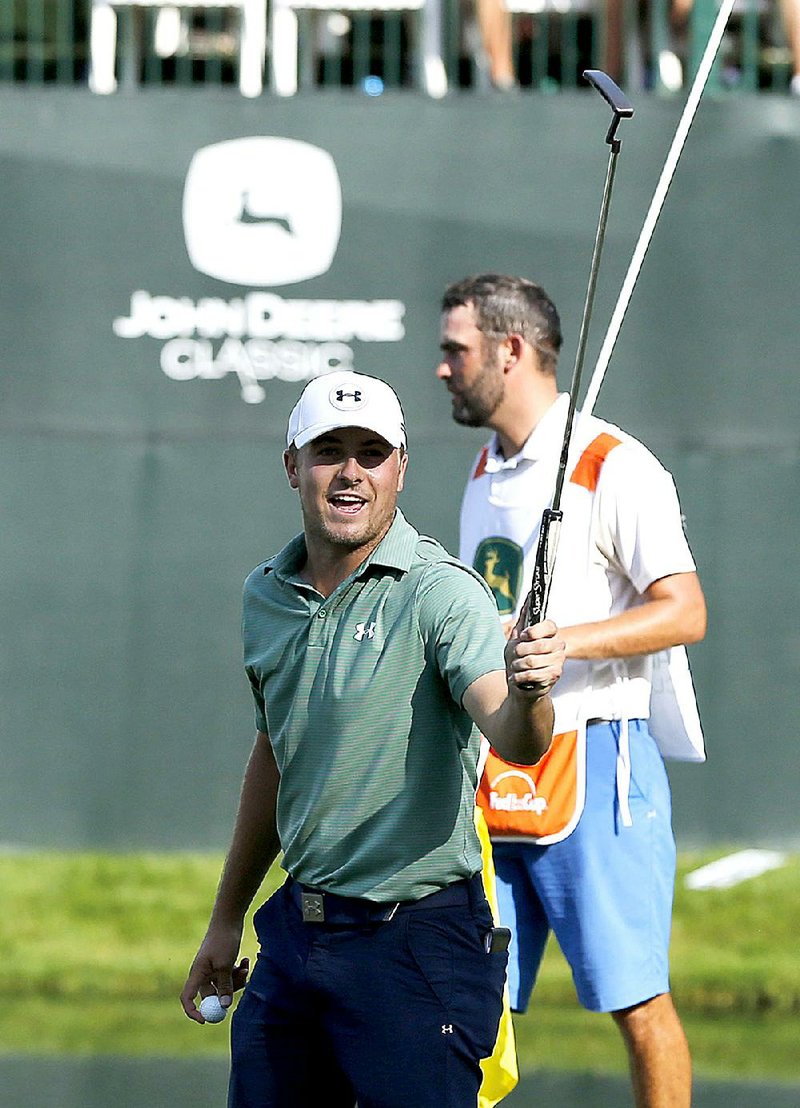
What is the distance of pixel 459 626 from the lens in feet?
9.77

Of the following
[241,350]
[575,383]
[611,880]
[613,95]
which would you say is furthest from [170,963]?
[613,95]

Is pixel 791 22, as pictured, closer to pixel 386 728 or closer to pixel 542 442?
pixel 542 442

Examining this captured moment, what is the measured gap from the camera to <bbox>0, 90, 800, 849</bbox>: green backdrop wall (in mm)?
6766

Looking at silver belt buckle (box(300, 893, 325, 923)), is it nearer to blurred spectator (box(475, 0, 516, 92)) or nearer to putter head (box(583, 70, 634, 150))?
putter head (box(583, 70, 634, 150))

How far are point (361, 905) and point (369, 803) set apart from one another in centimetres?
16

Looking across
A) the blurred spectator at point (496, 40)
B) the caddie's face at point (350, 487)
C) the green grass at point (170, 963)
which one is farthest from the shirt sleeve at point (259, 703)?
the blurred spectator at point (496, 40)

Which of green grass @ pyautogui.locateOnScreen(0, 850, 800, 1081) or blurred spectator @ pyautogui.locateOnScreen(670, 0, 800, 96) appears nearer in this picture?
green grass @ pyautogui.locateOnScreen(0, 850, 800, 1081)

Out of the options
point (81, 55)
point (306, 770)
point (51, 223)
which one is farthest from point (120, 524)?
point (306, 770)

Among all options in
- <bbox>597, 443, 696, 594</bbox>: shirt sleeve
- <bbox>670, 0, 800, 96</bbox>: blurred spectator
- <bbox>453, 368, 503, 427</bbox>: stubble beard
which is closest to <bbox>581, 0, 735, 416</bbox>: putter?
<bbox>597, 443, 696, 594</bbox>: shirt sleeve

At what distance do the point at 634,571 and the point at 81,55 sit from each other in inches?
178

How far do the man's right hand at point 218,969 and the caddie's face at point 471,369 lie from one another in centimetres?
144

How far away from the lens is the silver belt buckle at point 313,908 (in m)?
3.06

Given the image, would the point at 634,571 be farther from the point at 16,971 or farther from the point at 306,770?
the point at 16,971

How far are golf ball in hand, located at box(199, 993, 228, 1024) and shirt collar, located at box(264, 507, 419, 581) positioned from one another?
769mm
